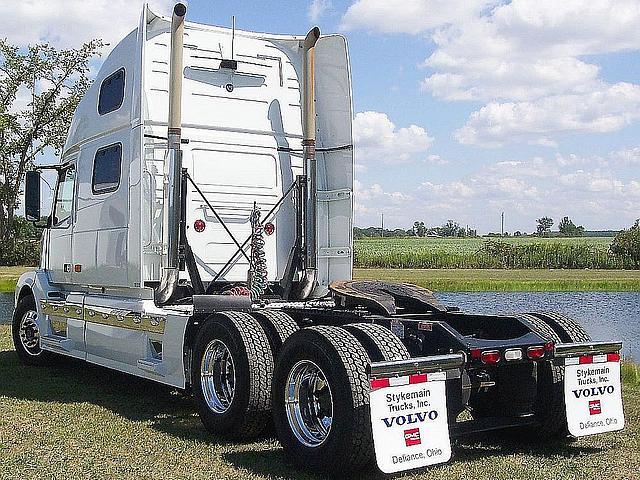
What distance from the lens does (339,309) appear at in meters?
8.21

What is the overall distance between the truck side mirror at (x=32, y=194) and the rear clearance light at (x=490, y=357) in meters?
6.89

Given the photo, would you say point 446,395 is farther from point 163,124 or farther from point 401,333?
point 163,124

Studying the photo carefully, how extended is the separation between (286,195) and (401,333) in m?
3.32

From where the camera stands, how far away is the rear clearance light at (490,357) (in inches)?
258

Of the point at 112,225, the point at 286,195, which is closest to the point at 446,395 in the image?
the point at 286,195

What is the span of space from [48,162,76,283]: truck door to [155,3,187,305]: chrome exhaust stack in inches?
94.1

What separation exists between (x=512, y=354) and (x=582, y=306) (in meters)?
27.1

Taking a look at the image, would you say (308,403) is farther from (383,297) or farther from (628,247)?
(628,247)

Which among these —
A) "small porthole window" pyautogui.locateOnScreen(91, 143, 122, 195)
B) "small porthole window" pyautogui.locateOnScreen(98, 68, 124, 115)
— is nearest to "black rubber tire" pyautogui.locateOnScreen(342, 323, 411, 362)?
"small porthole window" pyautogui.locateOnScreen(91, 143, 122, 195)

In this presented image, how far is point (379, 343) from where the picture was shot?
6.39 meters

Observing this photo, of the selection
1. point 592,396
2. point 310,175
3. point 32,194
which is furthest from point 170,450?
point 32,194

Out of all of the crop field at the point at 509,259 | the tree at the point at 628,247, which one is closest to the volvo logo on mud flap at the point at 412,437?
the crop field at the point at 509,259

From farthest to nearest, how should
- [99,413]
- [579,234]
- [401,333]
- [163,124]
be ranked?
[579,234] < [163,124] < [99,413] < [401,333]

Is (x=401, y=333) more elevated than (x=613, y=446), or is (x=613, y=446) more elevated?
(x=401, y=333)
